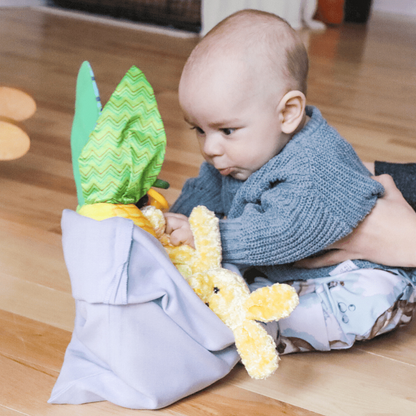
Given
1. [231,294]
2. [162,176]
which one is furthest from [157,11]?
[231,294]

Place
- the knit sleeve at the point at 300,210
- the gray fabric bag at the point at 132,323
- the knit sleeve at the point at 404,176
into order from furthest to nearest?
the knit sleeve at the point at 404,176 < the knit sleeve at the point at 300,210 < the gray fabric bag at the point at 132,323

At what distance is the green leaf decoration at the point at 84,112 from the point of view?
863 millimetres

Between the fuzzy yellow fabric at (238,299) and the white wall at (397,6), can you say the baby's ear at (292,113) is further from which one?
the white wall at (397,6)

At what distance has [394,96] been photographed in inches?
105

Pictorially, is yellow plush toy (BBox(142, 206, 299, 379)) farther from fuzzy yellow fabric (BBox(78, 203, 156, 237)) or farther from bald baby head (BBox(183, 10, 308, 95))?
bald baby head (BBox(183, 10, 308, 95))

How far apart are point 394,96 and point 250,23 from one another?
1.97 meters

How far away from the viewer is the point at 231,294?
80cm

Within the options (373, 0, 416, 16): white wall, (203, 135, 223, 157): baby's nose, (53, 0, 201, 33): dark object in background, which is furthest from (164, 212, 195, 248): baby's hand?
(373, 0, 416, 16): white wall

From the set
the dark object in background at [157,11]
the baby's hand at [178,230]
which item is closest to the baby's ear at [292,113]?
the baby's hand at [178,230]

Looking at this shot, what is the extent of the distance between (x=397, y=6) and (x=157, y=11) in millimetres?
2985

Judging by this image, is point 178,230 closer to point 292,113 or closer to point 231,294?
point 231,294

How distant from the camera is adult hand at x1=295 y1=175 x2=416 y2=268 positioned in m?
0.93

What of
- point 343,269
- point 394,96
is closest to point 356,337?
point 343,269

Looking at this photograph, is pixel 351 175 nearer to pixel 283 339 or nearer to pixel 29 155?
pixel 283 339
